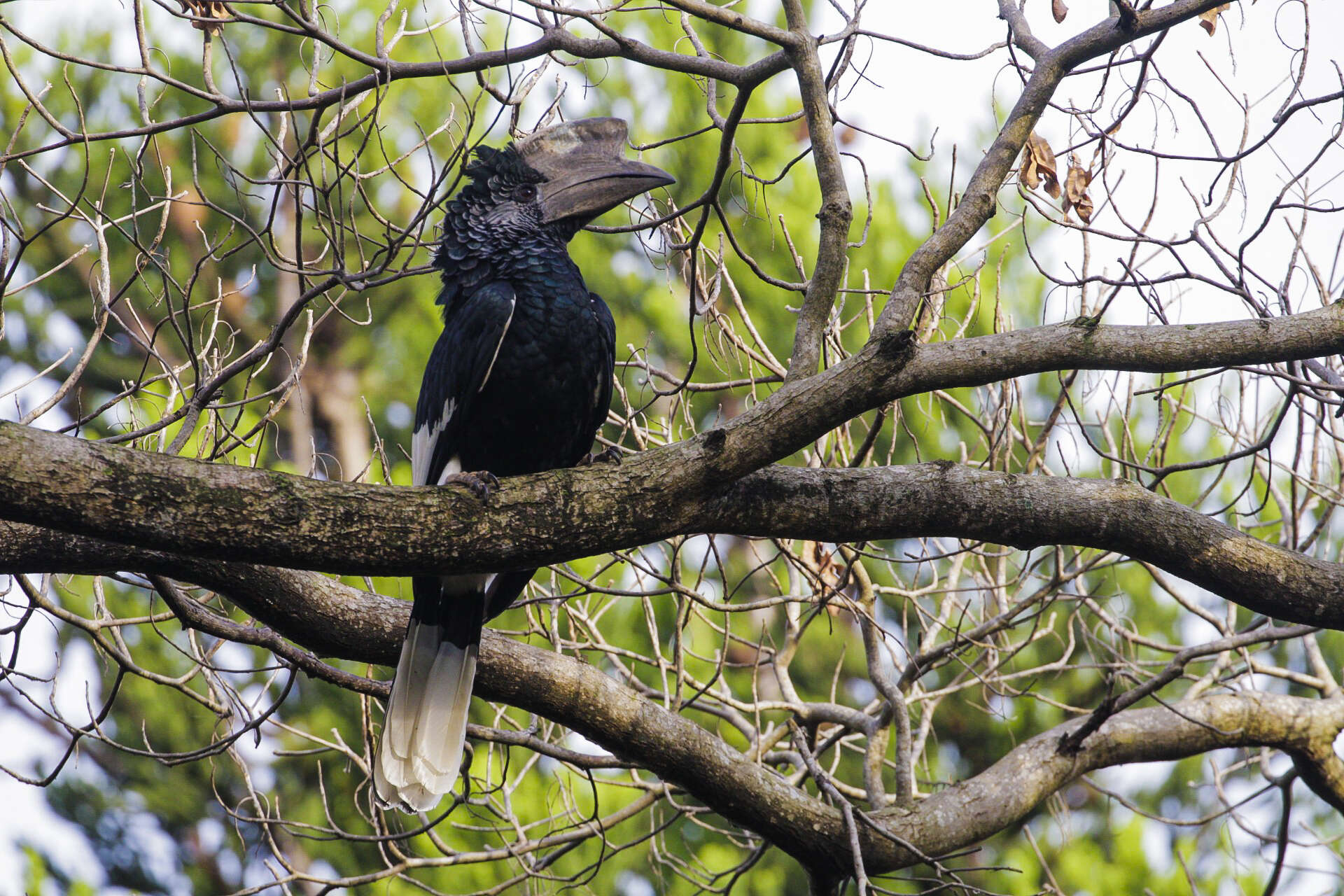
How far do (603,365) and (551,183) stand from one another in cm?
62

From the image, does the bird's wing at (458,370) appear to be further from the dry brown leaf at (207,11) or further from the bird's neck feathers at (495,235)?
the dry brown leaf at (207,11)

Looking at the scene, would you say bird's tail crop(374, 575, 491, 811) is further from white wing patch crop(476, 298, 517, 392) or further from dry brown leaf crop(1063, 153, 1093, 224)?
dry brown leaf crop(1063, 153, 1093, 224)

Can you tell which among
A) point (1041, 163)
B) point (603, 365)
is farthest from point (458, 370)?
point (1041, 163)

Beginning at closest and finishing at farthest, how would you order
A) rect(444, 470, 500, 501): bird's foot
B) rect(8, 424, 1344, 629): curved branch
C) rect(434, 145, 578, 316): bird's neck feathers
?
rect(8, 424, 1344, 629): curved branch, rect(444, 470, 500, 501): bird's foot, rect(434, 145, 578, 316): bird's neck feathers

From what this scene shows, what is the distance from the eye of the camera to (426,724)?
313cm

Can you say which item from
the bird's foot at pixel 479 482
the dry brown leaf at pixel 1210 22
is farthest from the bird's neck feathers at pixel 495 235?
the dry brown leaf at pixel 1210 22

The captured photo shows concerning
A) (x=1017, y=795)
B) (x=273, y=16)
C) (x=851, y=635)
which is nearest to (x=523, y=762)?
(x=851, y=635)

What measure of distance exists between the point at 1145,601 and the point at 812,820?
515 cm

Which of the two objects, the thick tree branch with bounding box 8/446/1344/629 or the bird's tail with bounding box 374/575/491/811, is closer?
the thick tree branch with bounding box 8/446/1344/629

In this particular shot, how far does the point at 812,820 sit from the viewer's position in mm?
3020

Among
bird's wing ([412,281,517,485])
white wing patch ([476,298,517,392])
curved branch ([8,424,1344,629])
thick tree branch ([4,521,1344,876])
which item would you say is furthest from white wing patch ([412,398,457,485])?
curved branch ([8,424,1344,629])

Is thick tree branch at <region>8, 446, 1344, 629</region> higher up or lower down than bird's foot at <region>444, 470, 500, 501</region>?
lower down

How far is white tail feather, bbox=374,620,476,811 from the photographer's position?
3.07 metres

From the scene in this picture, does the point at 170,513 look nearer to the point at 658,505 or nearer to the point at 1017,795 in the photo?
the point at 658,505
